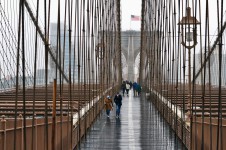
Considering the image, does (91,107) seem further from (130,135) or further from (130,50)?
(130,50)

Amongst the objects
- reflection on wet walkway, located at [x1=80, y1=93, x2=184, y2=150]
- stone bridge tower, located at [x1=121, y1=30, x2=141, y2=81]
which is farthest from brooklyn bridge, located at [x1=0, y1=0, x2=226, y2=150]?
stone bridge tower, located at [x1=121, y1=30, x2=141, y2=81]

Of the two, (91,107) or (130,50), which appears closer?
(91,107)

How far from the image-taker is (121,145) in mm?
7945

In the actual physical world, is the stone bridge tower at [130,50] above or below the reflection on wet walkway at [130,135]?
above

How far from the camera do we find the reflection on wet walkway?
791 centimetres

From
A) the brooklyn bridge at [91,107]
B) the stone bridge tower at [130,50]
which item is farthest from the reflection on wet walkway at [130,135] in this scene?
the stone bridge tower at [130,50]

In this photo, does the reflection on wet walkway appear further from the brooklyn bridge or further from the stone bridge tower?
the stone bridge tower

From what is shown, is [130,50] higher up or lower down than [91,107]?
higher up

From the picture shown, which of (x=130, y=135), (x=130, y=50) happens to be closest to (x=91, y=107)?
(x=130, y=135)

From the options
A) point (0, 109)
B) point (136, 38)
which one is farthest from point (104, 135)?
point (136, 38)

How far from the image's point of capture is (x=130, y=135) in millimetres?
9234

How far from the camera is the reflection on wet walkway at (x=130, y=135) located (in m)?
7.91

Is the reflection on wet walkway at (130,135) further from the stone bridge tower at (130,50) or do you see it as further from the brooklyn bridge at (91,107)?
the stone bridge tower at (130,50)

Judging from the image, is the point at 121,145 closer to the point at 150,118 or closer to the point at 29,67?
the point at 150,118
